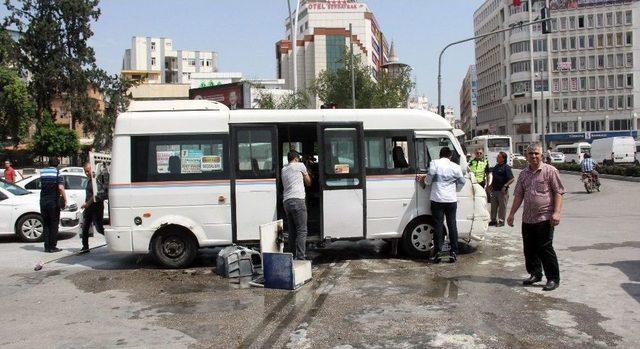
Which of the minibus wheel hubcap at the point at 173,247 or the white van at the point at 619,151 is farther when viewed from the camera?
the white van at the point at 619,151

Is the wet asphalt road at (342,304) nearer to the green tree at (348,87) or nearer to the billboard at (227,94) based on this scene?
the billboard at (227,94)

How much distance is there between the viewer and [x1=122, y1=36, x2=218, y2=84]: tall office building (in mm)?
148750

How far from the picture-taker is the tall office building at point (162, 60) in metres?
149

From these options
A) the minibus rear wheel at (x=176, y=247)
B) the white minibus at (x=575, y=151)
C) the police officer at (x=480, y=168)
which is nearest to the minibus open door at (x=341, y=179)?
the minibus rear wheel at (x=176, y=247)

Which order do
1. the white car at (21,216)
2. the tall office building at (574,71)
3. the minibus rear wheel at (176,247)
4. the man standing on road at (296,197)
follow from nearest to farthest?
the man standing on road at (296,197)
the minibus rear wheel at (176,247)
the white car at (21,216)
the tall office building at (574,71)

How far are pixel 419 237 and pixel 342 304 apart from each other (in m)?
3.46

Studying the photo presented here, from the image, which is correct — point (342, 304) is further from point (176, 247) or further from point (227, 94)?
point (227, 94)

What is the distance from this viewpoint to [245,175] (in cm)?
984

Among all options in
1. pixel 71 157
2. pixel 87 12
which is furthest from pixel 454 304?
pixel 71 157

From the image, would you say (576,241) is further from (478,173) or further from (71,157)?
(71,157)

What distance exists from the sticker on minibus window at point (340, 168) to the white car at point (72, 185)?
8.39 m

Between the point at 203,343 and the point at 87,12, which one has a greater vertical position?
the point at 87,12

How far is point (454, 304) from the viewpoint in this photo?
7.13 metres

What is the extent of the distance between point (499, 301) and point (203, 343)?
351 centimetres
